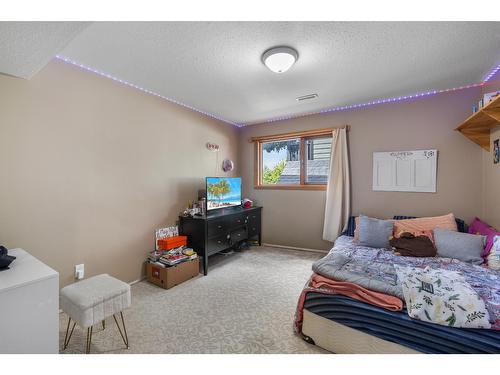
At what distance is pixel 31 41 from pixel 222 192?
2541 millimetres

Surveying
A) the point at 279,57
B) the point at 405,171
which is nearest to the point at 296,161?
the point at 405,171

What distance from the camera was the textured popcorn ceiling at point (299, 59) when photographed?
1.64m

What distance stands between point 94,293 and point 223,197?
223cm

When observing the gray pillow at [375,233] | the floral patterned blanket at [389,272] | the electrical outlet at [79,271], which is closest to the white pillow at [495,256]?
the floral patterned blanket at [389,272]

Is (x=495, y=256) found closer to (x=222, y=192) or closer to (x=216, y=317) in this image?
(x=216, y=317)

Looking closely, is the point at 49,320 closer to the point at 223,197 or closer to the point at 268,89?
the point at 223,197

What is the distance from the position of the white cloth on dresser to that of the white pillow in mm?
3082

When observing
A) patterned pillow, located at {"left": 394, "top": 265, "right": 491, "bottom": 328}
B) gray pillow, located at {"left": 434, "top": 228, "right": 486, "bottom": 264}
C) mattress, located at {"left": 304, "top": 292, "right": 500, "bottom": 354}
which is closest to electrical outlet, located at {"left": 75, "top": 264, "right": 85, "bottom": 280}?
mattress, located at {"left": 304, "top": 292, "right": 500, "bottom": 354}

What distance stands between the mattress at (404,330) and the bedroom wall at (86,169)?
2.21m

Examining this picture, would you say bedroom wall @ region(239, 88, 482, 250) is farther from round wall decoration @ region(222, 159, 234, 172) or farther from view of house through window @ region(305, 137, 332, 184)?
round wall decoration @ region(222, 159, 234, 172)

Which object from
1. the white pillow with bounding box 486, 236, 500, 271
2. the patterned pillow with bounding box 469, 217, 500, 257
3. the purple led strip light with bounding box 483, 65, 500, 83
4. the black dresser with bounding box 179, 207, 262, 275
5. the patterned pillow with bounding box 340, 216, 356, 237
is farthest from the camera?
the patterned pillow with bounding box 340, 216, 356, 237

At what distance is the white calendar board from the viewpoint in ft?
9.80

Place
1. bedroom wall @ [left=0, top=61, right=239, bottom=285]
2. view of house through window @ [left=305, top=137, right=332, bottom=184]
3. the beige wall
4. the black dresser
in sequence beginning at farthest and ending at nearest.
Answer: view of house through window @ [left=305, top=137, right=332, bottom=184], the black dresser, the beige wall, bedroom wall @ [left=0, top=61, right=239, bottom=285]

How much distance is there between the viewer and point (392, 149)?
3209mm
